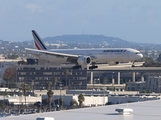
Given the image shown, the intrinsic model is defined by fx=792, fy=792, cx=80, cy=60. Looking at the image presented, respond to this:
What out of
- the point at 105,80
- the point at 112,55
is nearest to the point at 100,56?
the point at 112,55

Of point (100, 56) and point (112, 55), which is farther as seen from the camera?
point (100, 56)

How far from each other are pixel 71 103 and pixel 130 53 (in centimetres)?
1691

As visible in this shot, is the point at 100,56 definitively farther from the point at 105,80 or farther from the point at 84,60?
the point at 105,80

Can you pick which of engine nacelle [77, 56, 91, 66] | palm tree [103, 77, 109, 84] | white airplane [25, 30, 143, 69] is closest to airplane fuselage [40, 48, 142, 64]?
white airplane [25, 30, 143, 69]

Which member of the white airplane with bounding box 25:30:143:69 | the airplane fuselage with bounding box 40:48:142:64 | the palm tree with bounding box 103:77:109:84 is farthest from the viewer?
the palm tree with bounding box 103:77:109:84

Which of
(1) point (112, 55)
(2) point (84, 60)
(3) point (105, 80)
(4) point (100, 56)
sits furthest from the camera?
(3) point (105, 80)

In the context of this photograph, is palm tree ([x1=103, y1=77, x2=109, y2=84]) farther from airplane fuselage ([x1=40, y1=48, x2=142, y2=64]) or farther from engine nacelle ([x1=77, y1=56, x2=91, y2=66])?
engine nacelle ([x1=77, y1=56, x2=91, y2=66])

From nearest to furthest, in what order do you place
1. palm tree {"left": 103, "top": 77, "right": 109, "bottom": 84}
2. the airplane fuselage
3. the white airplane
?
the airplane fuselage → the white airplane → palm tree {"left": 103, "top": 77, "right": 109, "bottom": 84}

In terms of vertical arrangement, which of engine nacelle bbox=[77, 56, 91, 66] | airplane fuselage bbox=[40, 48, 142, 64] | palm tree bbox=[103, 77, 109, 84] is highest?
airplane fuselage bbox=[40, 48, 142, 64]

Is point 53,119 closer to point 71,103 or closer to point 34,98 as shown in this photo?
point 71,103

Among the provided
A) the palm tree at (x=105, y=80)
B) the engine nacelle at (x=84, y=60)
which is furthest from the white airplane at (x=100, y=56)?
the palm tree at (x=105, y=80)

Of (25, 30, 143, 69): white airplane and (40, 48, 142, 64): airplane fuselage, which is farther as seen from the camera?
(25, 30, 143, 69): white airplane

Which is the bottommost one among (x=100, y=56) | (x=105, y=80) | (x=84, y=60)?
(x=105, y=80)

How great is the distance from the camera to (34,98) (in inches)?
3349
